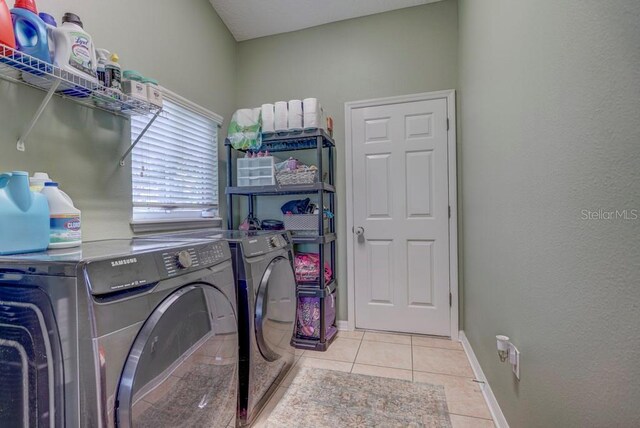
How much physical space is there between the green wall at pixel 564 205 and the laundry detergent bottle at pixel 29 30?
1816 mm

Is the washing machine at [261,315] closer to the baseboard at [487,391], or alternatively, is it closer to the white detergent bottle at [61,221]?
the white detergent bottle at [61,221]

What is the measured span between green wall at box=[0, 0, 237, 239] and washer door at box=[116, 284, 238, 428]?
917 millimetres

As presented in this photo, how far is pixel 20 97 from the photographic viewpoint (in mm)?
1244

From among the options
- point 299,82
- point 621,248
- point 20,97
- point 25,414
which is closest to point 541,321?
point 621,248

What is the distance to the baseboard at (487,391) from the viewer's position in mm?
1426

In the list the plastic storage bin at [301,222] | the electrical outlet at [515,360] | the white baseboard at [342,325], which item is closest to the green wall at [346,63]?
the white baseboard at [342,325]

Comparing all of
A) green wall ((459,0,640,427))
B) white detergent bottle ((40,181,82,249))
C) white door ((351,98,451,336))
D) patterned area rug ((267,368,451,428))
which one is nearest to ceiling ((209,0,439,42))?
white door ((351,98,451,336))

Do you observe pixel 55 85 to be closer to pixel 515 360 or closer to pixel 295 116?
pixel 295 116

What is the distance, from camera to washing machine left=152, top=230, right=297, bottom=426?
4.58ft

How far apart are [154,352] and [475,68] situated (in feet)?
7.51

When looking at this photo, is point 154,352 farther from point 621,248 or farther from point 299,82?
point 299,82

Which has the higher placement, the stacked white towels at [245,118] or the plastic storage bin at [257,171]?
the stacked white towels at [245,118]

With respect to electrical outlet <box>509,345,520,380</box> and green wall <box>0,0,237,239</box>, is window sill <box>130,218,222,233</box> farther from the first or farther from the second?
electrical outlet <box>509,345,520,380</box>

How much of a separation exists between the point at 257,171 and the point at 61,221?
143cm
